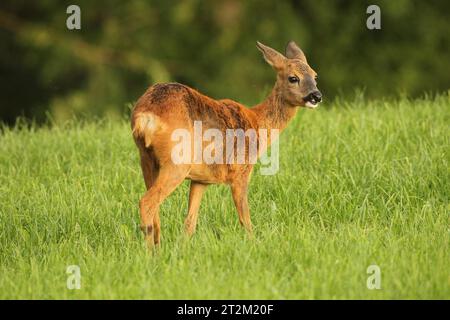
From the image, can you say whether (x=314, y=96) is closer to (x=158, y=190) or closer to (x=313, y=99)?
(x=313, y=99)

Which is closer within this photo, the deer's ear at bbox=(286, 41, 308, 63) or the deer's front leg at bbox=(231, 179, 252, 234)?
the deer's front leg at bbox=(231, 179, 252, 234)

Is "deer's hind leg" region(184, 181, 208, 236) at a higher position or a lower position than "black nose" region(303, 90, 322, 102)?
lower

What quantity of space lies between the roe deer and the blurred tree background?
933 centimetres

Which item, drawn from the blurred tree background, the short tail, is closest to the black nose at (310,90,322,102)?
the short tail

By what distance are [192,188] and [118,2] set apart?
11380 mm

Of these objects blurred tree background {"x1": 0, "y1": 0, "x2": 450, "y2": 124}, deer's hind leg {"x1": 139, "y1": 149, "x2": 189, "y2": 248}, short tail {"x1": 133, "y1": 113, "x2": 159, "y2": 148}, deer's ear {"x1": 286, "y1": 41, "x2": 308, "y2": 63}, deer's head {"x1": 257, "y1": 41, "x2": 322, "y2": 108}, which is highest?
blurred tree background {"x1": 0, "y1": 0, "x2": 450, "y2": 124}

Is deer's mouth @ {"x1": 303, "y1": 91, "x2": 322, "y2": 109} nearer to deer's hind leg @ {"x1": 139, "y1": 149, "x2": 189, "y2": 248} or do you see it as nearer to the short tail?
deer's hind leg @ {"x1": 139, "y1": 149, "x2": 189, "y2": 248}

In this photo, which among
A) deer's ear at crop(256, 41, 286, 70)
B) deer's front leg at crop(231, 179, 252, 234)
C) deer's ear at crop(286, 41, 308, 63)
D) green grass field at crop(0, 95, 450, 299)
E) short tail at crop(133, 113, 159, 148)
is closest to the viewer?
green grass field at crop(0, 95, 450, 299)

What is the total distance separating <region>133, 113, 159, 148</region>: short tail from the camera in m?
5.84

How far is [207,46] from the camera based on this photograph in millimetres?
17422

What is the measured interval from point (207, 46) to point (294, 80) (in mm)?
10844

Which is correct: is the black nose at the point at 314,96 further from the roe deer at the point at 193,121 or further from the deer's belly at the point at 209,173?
the deer's belly at the point at 209,173

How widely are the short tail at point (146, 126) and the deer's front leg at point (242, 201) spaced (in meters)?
0.77
